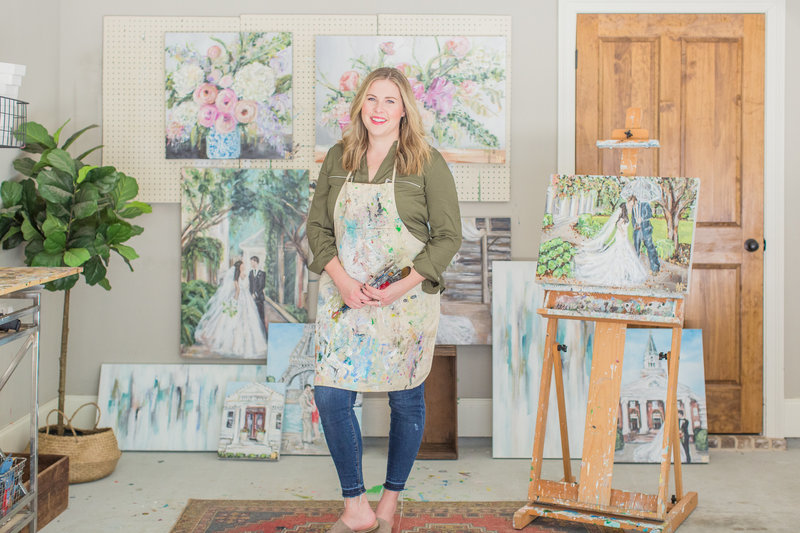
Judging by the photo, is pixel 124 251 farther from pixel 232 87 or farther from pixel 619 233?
pixel 619 233

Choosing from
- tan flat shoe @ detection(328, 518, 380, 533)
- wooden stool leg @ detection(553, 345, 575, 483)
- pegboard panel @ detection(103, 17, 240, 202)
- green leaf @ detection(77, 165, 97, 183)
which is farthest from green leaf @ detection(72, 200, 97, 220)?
wooden stool leg @ detection(553, 345, 575, 483)

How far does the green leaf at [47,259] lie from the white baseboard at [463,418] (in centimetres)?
160

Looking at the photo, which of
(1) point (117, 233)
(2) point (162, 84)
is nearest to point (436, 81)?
(2) point (162, 84)

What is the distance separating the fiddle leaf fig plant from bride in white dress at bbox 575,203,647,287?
6.28 ft

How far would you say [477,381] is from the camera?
3.99 metres

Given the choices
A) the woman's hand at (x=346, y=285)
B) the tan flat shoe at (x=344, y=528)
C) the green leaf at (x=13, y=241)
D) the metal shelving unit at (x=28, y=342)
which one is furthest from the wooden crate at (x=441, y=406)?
the green leaf at (x=13, y=241)

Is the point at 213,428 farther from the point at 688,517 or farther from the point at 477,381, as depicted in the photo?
the point at 688,517

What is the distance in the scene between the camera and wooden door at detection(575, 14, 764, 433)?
389cm

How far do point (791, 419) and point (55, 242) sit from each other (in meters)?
3.53

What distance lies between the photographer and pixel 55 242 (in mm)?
3166

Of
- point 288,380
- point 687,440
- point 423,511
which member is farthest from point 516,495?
point 288,380

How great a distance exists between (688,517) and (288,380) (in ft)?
6.28

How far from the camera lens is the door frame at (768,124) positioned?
3.88m

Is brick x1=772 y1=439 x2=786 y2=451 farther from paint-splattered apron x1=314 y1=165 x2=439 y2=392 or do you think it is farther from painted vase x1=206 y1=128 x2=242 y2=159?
painted vase x1=206 y1=128 x2=242 y2=159
